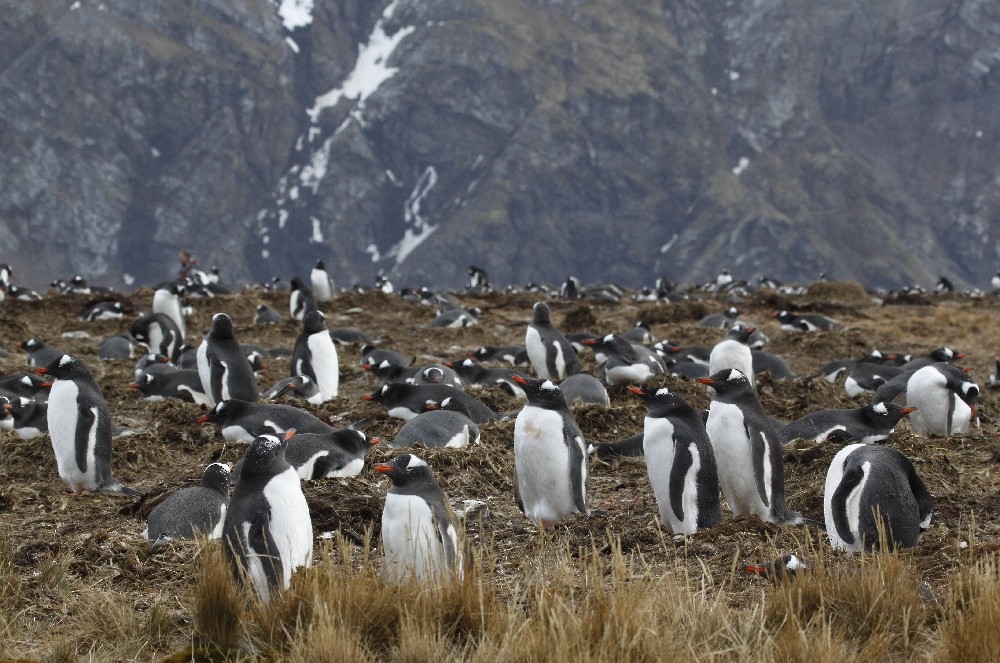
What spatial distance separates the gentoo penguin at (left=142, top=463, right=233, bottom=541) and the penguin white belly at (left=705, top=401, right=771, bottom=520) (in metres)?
2.91

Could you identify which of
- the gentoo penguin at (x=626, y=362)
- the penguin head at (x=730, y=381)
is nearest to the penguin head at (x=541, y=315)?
the gentoo penguin at (x=626, y=362)

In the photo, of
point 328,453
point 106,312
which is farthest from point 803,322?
point 328,453

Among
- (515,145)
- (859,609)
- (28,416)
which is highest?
(515,145)

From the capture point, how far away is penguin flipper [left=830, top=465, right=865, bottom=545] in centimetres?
590

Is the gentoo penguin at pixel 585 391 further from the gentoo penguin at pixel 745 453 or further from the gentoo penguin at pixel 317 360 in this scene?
the gentoo penguin at pixel 745 453

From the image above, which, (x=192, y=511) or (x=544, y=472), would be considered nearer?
(x=192, y=511)

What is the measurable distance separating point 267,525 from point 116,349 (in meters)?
9.20

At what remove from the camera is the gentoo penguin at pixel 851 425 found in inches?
328

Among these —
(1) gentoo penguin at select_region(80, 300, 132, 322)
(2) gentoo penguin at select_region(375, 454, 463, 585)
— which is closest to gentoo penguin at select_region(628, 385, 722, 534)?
(2) gentoo penguin at select_region(375, 454, 463, 585)

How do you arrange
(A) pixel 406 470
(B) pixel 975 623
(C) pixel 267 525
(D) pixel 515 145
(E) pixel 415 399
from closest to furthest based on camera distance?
(B) pixel 975 623, (C) pixel 267 525, (A) pixel 406 470, (E) pixel 415 399, (D) pixel 515 145

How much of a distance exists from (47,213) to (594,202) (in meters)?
72.1

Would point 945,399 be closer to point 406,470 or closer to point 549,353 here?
point 549,353

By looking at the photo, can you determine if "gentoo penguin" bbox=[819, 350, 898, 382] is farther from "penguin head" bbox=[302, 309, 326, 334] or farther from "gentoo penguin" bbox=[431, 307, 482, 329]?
"gentoo penguin" bbox=[431, 307, 482, 329]

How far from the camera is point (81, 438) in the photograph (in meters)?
7.52
